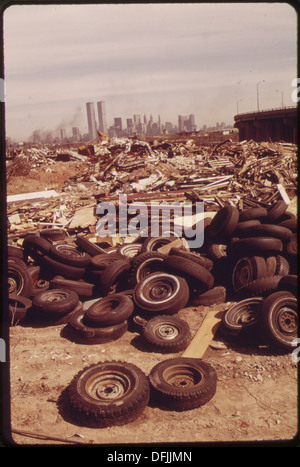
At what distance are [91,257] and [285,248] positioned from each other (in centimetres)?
401

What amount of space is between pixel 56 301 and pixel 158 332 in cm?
199

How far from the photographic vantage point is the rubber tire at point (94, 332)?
22.0ft

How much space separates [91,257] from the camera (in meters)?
8.91

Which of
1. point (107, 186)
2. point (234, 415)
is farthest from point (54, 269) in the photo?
point (107, 186)

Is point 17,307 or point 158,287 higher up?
point 158,287

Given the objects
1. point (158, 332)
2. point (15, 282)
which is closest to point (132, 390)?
point (158, 332)

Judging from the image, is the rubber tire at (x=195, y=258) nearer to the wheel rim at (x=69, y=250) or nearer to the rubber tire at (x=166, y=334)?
the rubber tire at (x=166, y=334)

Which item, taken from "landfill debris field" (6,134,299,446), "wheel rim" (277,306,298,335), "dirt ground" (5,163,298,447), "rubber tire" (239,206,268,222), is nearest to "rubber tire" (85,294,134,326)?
"landfill debris field" (6,134,299,446)

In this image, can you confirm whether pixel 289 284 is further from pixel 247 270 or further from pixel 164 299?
pixel 164 299

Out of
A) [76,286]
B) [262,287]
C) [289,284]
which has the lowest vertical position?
[76,286]

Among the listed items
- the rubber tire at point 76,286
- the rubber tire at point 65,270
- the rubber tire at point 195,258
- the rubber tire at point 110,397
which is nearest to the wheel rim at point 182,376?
the rubber tire at point 110,397

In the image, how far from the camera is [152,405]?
5168 mm

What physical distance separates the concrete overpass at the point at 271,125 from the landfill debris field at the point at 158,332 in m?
15.4

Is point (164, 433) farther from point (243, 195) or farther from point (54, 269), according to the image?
point (243, 195)
